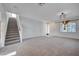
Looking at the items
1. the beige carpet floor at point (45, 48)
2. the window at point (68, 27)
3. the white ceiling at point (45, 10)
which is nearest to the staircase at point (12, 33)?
the beige carpet floor at point (45, 48)

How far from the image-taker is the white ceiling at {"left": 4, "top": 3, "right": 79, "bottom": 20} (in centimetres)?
198

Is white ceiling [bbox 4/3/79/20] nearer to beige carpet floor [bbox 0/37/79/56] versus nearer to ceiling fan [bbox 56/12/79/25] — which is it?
ceiling fan [bbox 56/12/79/25]

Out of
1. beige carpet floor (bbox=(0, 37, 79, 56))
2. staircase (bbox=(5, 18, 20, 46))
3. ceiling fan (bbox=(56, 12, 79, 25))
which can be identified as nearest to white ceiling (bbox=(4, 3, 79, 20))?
ceiling fan (bbox=(56, 12, 79, 25))

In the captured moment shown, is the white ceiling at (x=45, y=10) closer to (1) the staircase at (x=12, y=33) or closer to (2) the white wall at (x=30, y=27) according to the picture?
(2) the white wall at (x=30, y=27)

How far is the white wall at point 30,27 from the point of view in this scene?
213cm

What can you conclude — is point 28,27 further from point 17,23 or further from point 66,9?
point 66,9

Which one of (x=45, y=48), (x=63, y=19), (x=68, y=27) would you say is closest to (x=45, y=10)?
(x=63, y=19)

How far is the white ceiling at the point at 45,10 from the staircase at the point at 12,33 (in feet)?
0.75

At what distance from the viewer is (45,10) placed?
6.84 feet

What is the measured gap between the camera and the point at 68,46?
204 cm

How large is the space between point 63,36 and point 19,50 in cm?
90

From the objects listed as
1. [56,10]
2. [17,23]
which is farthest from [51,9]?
[17,23]

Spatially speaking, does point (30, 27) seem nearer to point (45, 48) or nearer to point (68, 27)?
point (45, 48)

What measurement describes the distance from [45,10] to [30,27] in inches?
18.2
